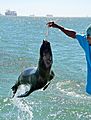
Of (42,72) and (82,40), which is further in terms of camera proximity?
(42,72)

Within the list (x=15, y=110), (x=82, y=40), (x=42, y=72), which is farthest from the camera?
(x=15, y=110)

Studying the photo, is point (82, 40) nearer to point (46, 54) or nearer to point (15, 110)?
point (46, 54)

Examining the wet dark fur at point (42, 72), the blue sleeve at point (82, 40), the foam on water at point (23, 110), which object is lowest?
the foam on water at point (23, 110)

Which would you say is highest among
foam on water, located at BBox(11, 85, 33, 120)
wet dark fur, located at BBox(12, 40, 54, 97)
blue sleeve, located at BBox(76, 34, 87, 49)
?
blue sleeve, located at BBox(76, 34, 87, 49)

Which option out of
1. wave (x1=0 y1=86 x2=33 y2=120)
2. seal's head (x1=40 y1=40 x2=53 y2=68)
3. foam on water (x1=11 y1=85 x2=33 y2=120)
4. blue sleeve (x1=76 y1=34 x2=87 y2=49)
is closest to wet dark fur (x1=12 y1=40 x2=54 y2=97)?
seal's head (x1=40 y1=40 x2=53 y2=68)

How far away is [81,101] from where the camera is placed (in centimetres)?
1848

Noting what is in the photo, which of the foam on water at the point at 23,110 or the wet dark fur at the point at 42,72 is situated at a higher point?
the wet dark fur at the point at 42,72

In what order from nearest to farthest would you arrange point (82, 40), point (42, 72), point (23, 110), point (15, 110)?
point (82, 40) < point (42, 72) < point (15, 110) < point (23, 110)

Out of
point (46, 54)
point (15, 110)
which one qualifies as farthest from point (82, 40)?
point (15, 110)

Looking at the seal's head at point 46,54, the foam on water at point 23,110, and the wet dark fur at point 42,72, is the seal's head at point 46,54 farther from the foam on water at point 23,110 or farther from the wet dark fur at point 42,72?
the foam on water at point 23,110

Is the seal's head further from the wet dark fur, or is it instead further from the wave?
the wave

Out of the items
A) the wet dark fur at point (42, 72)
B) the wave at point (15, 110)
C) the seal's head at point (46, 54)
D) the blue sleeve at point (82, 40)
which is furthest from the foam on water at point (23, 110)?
the blue sleeve at point (82, 40)

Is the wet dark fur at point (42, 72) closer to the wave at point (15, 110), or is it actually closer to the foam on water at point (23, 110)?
the foam on water at point (23, 110)

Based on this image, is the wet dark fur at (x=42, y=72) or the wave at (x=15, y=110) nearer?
the wet dark fur at (x=42, y=72)
